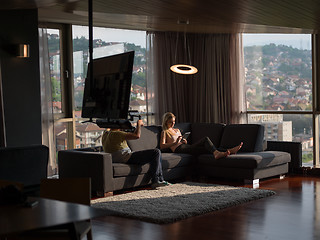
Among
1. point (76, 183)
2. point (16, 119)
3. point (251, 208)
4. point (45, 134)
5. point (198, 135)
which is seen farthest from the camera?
point (198, 135)

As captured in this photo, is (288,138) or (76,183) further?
(288,138)

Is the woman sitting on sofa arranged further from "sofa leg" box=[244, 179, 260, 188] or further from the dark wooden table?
the dark wooden table

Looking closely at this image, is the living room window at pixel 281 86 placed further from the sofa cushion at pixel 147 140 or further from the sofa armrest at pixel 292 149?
the sofa cushion at pixel 147 140

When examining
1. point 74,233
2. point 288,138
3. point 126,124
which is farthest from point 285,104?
point 74,233

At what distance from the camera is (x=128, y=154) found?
733 cm

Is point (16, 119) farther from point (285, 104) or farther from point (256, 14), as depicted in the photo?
point (285, 104)

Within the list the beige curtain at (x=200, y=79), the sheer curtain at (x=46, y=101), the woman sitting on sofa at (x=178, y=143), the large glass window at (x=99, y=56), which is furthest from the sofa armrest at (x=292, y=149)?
the sheer curtain at (x=46, y=101)

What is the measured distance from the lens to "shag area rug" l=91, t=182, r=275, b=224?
5.71m

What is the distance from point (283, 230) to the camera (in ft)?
16.2

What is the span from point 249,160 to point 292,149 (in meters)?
1.28

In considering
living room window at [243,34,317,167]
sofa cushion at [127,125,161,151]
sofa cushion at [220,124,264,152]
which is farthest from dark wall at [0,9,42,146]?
A: living room window at [243,34,317,167]

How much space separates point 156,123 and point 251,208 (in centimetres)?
401

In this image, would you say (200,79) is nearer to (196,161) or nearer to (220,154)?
(196,161)

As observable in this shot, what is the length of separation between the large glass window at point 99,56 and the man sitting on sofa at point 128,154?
133 cm
